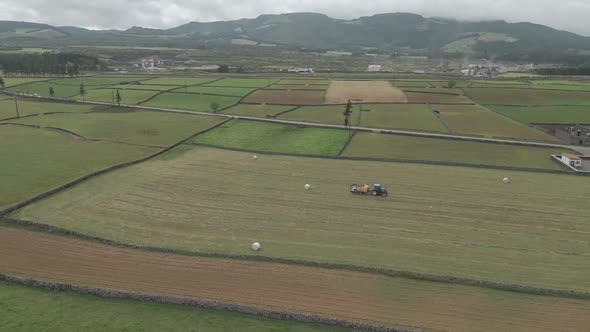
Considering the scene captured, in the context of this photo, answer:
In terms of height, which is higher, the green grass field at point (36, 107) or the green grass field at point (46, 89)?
the green grass field at point (46, 89)

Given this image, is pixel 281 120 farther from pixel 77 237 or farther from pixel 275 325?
pixel 275 325

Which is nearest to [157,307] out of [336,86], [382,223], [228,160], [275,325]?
[275,325]

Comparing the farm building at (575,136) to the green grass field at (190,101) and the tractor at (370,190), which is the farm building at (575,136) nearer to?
the tractor at (370,190)

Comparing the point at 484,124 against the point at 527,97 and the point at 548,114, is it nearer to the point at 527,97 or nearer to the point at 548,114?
the point at 548,114

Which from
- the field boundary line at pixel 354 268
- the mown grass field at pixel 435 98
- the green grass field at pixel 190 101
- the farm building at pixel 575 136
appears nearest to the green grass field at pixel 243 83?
the green grass field at pixel 190 101

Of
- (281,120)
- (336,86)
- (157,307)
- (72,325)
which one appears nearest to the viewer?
(72,325)

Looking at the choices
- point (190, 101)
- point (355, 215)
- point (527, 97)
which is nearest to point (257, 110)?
point (190, 101)
